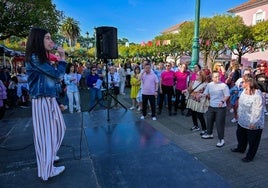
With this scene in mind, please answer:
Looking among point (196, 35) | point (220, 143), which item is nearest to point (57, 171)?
point (220, 143)

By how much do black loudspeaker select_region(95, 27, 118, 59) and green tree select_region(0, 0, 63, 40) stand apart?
8264mm

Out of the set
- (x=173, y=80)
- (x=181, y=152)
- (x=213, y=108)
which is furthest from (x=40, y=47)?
(x=173, y=80)

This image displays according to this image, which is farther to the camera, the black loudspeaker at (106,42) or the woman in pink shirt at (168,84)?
the woman in pink shirt at (168,84)

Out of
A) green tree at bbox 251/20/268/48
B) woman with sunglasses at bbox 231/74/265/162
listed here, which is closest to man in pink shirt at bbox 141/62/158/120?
woman with sunglasses at bbox 231/74/265/162

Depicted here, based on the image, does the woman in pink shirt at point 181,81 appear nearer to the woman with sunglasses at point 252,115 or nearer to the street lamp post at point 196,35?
the street lamp post at point 196,35

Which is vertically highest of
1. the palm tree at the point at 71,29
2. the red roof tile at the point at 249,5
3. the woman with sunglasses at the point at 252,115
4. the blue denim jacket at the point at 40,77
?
the palm tree at the point at 71,29

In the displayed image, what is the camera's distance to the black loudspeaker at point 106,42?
5805 millimetres

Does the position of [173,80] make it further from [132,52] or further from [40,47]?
[132,52]

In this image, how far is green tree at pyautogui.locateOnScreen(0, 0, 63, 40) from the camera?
11656 millimetres

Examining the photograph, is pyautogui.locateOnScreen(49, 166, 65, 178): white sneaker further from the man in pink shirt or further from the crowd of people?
the man in pink shirt

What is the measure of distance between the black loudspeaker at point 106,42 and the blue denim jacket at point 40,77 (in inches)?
137

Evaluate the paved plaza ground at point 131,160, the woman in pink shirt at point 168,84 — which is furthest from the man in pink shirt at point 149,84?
the paved plaza ground at point 131,160

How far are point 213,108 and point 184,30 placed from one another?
22.1 meters

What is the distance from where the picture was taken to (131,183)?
2.71 metres
